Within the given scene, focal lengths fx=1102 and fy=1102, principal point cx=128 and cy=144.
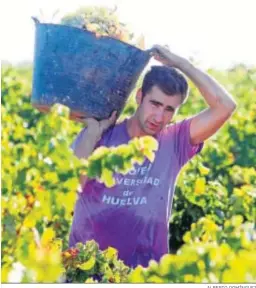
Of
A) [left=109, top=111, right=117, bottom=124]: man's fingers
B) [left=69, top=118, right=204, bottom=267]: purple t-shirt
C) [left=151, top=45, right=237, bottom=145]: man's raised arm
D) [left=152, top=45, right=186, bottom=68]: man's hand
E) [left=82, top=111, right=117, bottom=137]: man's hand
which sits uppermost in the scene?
[left=152, top=45, right=186, bottom=68]: man's hand

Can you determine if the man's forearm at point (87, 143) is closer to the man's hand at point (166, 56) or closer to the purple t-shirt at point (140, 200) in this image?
the purple t-shirt at point (140, 200)

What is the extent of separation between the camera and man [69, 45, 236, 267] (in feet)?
13.6

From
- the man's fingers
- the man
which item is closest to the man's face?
the man

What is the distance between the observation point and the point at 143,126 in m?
4.14

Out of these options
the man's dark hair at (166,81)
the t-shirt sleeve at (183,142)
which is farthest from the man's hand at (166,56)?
the t-shirt sleeve at (183,142)

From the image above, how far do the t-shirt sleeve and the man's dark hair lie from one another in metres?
0.11

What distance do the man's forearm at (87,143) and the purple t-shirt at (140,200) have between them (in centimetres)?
5

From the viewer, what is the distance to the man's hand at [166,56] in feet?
13.2

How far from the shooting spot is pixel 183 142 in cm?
417

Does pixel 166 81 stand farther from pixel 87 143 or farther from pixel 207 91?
pixel 87 143

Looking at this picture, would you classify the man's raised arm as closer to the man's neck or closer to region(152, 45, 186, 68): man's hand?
region(152, 45, 186, 68): man's hand

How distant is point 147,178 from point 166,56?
19.1 inches

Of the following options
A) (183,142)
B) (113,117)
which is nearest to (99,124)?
(113,117)

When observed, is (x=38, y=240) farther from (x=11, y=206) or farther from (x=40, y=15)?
(x=40, y=15)
